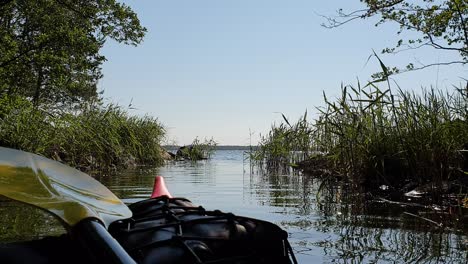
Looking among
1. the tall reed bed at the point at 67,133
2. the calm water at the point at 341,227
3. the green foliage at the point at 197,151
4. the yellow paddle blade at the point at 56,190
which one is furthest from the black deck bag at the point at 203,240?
the green foliage at the point at 197,151

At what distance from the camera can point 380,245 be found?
3488 mm

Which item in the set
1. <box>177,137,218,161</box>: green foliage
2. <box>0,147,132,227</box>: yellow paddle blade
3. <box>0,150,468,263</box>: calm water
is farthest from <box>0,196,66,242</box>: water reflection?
<box>177,137,218,161</box>: green foliage

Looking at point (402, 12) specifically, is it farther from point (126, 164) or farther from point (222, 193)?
point (126, 164)

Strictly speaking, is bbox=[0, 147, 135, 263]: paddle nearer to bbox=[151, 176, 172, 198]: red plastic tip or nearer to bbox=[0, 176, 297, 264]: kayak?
bbox=[0, 176, 297, 264]: kayak

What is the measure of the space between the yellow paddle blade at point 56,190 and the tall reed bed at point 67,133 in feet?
24.1

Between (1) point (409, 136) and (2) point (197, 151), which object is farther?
(2) point (197, 151)

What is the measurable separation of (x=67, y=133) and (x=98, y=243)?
9.93 meters

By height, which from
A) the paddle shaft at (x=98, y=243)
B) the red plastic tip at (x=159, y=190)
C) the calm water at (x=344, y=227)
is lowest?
the calm water at (x=344, y=227)

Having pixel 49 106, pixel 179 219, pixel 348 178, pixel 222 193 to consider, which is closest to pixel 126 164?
pixel 49 106

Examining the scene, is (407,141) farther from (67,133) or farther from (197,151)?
(197,151)

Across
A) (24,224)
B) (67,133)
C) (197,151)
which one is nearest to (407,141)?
(24,224)

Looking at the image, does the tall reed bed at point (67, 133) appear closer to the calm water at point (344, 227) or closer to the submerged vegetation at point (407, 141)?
the calm water at point (344, 227)

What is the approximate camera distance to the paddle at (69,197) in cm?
120

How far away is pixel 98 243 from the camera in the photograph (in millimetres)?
1187
